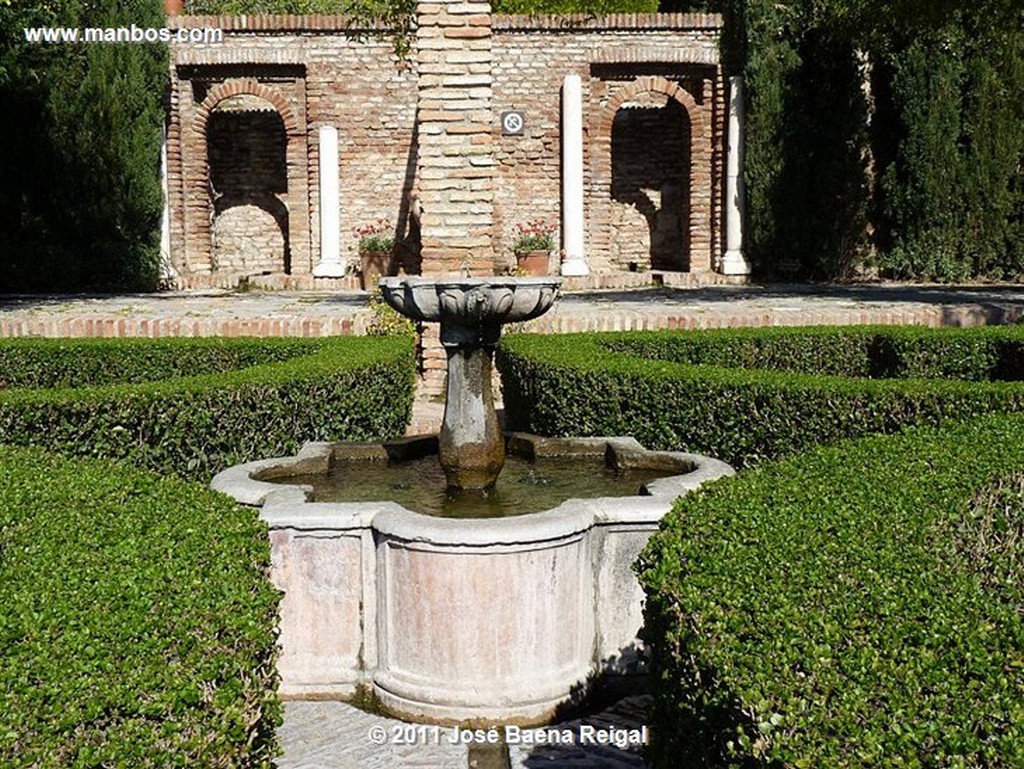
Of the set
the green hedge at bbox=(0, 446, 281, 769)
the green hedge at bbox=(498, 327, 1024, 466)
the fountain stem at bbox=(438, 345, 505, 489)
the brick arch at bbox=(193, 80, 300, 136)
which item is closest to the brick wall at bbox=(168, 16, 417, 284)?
the brick arch at bbox=(193, 80, 300, 136)

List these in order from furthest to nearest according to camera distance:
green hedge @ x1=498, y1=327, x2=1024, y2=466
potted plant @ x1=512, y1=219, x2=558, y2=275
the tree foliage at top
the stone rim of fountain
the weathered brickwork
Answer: the weathered brickwork
potted plant @ x1=512, y1=219, x2=558, y2=275
the tree foliage at top
green hedge @ x1=498, y1=327, x2=1024, y2=466
the stone rim of fountain

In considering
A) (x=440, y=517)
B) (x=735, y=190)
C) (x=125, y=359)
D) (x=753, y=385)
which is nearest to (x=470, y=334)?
(x=440, y=517)

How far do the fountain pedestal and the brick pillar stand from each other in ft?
11.5

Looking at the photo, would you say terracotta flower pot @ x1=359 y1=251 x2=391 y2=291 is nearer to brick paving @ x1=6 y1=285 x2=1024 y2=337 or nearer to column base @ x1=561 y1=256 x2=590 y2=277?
brick paving @ x1=6 y1=285 x2=1024 y2=337

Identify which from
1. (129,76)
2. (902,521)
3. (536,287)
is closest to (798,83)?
(129,76)

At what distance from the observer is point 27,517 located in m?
3.26

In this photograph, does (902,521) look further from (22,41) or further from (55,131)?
(55,131)

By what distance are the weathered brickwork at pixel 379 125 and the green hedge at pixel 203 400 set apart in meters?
9.77

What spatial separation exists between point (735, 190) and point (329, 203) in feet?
20.4

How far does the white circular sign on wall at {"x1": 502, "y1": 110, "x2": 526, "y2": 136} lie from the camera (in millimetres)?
17703

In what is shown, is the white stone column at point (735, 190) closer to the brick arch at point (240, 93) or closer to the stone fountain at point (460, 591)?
the brick arch at point (240, 93)

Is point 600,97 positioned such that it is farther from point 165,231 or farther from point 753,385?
point 753,385

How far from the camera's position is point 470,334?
15.3 feet

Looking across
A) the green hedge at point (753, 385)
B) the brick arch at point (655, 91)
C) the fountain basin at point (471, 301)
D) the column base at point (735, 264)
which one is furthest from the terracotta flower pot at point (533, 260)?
the fountain basin at point (471, 301)
